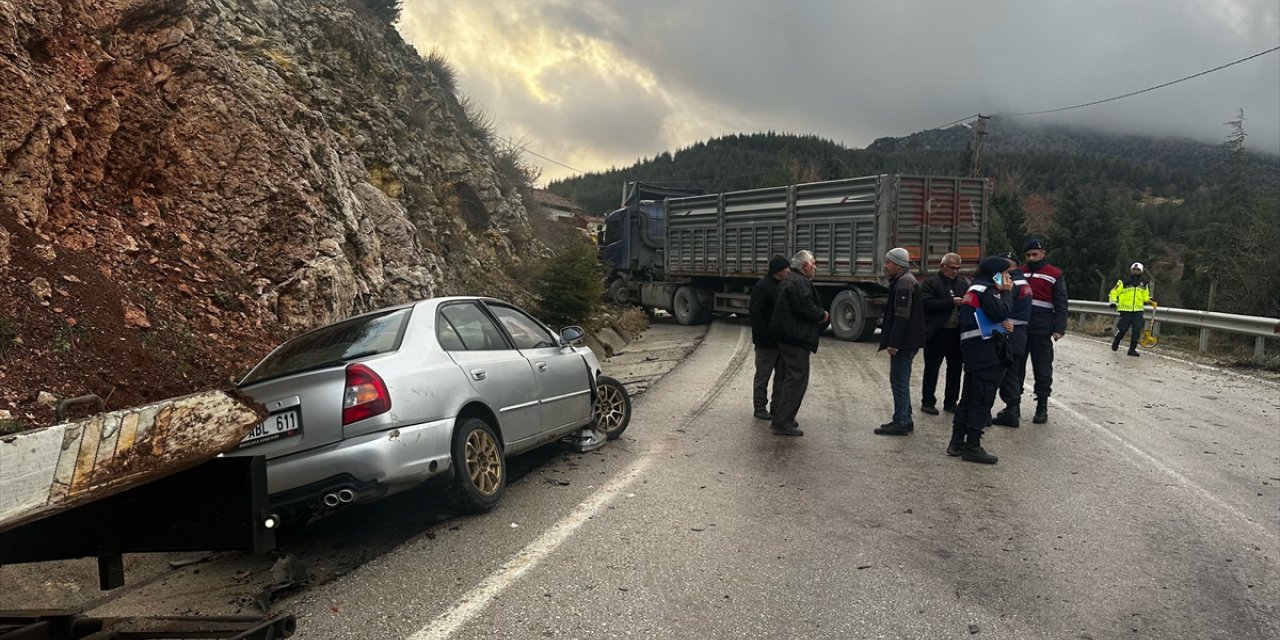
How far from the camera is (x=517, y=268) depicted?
1809 cm

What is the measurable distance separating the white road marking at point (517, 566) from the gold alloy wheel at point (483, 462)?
0.56 m

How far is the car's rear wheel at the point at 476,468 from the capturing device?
4.66 metres

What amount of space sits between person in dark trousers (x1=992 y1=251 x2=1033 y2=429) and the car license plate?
20.5 feet

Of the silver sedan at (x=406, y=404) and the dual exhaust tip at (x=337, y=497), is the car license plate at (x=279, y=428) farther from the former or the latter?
the dual exhaust tip at (x=337, y=497)

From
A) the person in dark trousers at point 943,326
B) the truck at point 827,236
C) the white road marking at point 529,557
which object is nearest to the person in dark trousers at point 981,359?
the person in dark trousers at point 943,326

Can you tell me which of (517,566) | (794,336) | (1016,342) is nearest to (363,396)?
(517,566)

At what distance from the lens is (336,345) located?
4836 mm

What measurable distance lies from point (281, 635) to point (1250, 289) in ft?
86.0

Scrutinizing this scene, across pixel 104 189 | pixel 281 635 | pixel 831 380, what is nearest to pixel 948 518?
pixel 281 635

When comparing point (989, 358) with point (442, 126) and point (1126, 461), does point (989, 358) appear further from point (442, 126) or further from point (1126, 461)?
point (442, 126)

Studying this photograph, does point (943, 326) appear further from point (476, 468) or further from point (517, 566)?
point (517, 566)

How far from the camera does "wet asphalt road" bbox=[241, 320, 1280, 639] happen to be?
343 centimetres

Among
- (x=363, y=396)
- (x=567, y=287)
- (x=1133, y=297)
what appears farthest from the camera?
(x=567, y=287)

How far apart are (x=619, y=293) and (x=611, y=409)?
53.1ft
